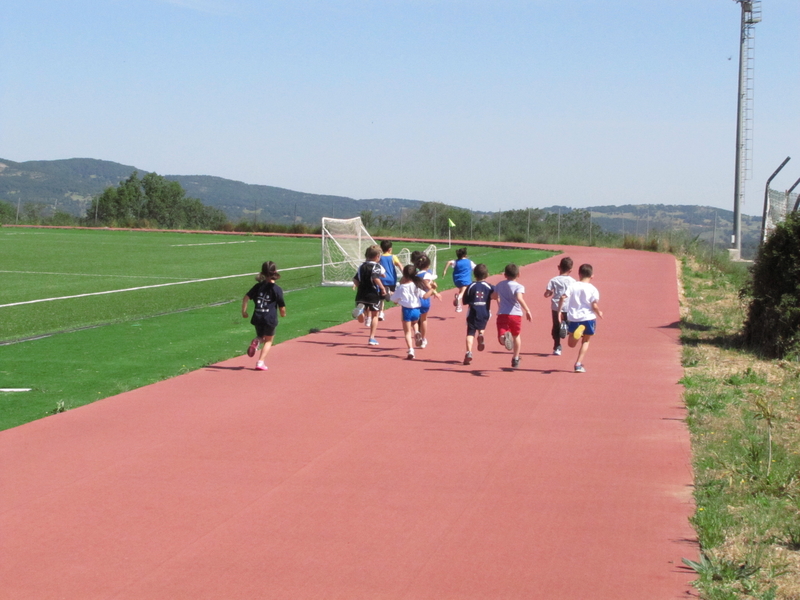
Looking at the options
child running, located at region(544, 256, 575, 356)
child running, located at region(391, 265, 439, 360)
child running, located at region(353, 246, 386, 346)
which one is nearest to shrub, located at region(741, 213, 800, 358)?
child running, located at region(544, 256, 575, 356)

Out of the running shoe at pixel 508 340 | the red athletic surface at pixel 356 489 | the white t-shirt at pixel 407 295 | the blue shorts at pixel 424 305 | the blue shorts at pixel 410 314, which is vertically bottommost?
the red athletic surface at pixel 356 489

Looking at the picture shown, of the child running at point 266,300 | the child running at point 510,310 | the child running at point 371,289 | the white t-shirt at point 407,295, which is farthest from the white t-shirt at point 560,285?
the child running at point 266,300

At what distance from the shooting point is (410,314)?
42.7ft

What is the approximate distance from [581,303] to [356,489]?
5896mm

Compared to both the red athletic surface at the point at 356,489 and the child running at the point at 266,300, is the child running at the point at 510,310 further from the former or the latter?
the child running at the point at 266,300

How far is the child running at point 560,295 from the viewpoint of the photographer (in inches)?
477

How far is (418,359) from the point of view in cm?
1284

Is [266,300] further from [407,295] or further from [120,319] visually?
[120,319]

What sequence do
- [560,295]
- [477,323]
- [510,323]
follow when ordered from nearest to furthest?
[510,323], [477,323], [560,295]

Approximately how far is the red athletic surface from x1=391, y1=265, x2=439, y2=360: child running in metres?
1.23

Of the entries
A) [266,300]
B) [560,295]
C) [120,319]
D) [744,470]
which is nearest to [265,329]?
[266,300]

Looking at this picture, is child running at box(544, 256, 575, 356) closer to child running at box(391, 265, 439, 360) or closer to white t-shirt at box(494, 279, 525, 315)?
white t-shirt at box(494, 279, 525, 315)

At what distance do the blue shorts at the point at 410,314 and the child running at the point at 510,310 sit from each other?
142 centimetres

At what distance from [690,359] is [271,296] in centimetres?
605
